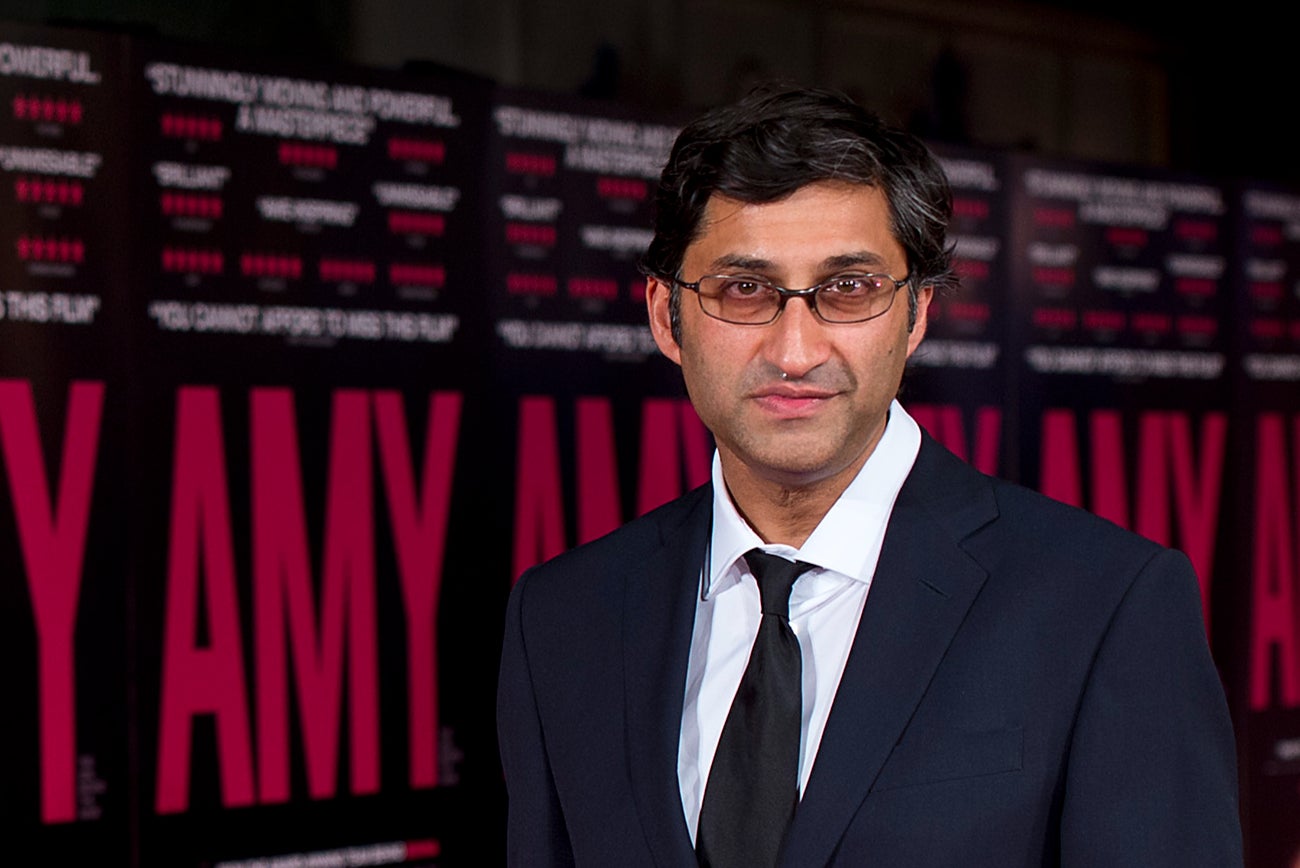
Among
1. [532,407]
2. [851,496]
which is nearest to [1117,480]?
[532,407]

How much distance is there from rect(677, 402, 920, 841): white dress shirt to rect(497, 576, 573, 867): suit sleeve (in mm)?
193

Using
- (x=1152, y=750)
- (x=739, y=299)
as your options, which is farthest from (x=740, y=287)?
(x=1152, y=750)

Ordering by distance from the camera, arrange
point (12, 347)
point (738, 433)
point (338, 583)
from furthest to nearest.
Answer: point (338, 583) < point (12, 347) < point (738, 433)

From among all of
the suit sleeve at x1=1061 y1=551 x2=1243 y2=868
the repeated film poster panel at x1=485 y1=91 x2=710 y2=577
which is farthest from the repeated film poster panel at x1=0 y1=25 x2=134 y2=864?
the suit sleeve at x1=1061 y1=551 x2=1243 y2=868

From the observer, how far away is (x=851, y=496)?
1345 mm

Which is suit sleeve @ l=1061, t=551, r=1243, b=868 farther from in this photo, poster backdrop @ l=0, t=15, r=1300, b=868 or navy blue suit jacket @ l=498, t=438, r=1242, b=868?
poster backdrop @ l=0, t=15, r=1300, b=868

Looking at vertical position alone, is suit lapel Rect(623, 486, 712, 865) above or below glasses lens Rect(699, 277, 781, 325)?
below

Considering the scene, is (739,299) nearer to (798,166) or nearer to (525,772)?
(798,166)

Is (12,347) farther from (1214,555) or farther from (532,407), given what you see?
(1214,555)

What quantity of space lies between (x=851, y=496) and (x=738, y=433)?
0.14 meters

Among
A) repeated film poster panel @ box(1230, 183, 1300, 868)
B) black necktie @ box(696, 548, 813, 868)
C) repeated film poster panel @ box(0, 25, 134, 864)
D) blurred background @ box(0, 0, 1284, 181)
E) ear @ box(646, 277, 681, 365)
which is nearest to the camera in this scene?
black necktie @ box(696, 548, 813, 868)

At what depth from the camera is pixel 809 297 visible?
1.30 m

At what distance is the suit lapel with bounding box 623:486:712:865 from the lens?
1.28 meters

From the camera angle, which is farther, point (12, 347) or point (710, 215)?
point (12, 347)
